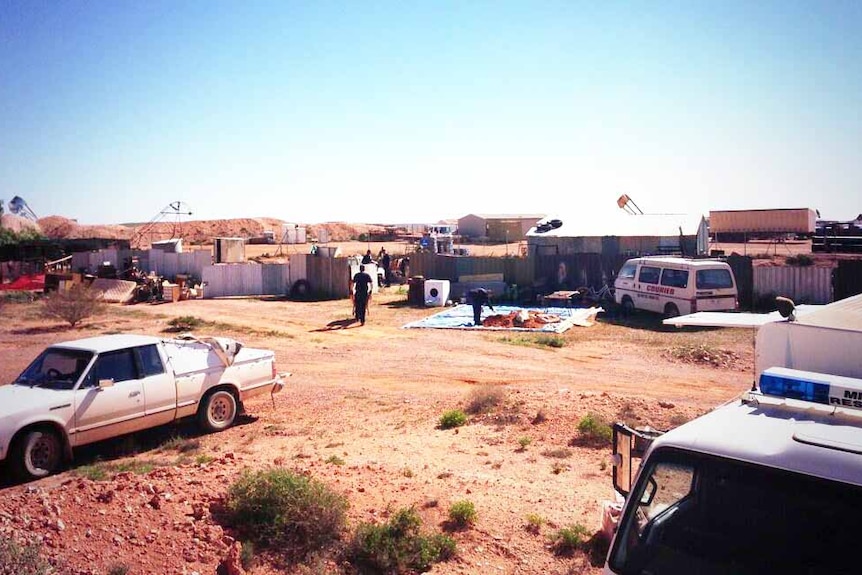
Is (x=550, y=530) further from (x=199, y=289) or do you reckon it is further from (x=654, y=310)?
(x=199, y=289)

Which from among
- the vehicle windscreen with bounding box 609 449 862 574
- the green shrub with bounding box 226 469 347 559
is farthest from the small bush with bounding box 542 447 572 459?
the vehicle windscreen with bounding box 609 449 862 574

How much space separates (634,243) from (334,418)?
23.3 metres

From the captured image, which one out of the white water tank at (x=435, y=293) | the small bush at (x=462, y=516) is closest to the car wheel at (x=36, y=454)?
the small bush at (x=462, y=516)

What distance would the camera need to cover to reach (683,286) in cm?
2003

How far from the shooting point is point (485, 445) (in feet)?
30.4

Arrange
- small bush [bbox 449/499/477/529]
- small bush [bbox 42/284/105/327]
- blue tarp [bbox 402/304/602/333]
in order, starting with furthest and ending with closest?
1. small bush [bbox 42/284/105/327]
2. blue tarp [bbox 402/304/602/333]
3. small bush [bbox 449/499/477/529]

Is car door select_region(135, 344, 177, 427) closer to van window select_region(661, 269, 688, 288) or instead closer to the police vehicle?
the police vehicle

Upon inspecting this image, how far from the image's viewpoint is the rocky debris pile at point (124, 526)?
5398mm

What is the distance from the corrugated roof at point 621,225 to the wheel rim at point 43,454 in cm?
2558

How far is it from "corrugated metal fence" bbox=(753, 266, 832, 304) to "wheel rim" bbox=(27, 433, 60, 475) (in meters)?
21.4

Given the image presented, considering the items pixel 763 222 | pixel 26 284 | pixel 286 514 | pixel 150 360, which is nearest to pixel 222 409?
pixel 150 360

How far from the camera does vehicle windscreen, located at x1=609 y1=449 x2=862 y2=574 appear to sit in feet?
8.77

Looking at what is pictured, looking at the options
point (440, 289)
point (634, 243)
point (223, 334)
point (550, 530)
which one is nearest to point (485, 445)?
point (550, 530)

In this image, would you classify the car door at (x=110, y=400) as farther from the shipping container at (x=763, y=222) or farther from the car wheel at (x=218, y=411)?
the shipping container at (x=763, y=222)
